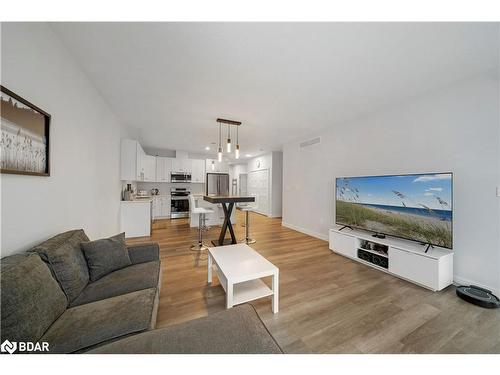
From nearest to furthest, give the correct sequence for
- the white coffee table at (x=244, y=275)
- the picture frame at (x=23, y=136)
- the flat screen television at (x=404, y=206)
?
the picture frame at (x=23, y=136)
the white coffee table at (x=244, y=275)
the flat screen television at (x=404, y=206)

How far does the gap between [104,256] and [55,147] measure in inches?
43.0

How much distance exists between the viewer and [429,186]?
226cm

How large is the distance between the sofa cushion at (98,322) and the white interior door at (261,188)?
615 centimetres

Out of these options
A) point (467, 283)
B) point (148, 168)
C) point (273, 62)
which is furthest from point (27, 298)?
point (148, 168)

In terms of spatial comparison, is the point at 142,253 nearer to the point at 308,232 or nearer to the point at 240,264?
the point at 240,264

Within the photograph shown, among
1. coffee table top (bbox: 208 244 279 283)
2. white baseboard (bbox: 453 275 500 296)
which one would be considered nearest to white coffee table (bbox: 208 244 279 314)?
coffee table top (bbox: 208 244 279 283)

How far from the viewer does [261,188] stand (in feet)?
25.0

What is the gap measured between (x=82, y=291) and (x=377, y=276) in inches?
130

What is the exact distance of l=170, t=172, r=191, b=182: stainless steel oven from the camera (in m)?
6.47

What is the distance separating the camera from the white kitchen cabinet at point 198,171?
6.74 meters

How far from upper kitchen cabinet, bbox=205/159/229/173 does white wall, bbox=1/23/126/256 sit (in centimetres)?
413

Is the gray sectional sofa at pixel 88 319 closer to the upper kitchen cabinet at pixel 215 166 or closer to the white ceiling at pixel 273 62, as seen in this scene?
the white ceiling at pixel 273 62

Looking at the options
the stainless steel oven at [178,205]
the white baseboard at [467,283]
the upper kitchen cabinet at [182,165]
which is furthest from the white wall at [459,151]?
the stainless steel oven at [178,205]

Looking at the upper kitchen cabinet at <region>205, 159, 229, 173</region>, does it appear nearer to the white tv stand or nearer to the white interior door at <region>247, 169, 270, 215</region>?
the white interior door at <region>247, 169, 270, 215</region>
